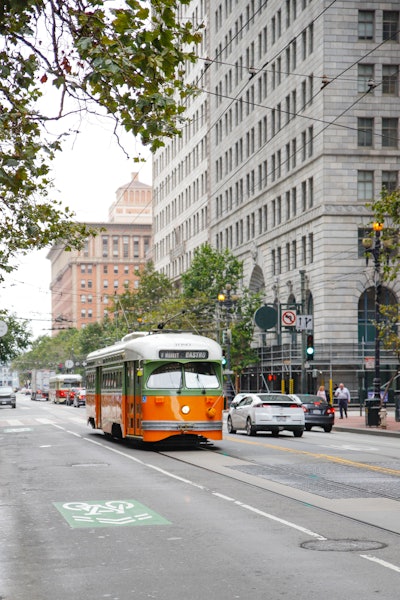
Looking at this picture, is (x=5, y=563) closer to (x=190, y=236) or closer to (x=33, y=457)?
(x=33, y=457)

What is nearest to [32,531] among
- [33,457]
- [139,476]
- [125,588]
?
[125,588]

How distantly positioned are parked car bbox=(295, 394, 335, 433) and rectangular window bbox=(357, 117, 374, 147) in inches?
1128

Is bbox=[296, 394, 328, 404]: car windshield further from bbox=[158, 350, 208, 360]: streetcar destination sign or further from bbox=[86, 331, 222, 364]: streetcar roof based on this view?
bbox=[158, 350, 208, 360]: streetcar destination sign

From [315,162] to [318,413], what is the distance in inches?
1154

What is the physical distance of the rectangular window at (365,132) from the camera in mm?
63844

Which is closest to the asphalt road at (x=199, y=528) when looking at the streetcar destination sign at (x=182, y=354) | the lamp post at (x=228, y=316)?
the streetcar destination sign at (x=182, y=354)

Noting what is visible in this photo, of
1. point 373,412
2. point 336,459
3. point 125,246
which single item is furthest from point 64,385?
point 125,246

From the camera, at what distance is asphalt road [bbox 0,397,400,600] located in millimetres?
8453

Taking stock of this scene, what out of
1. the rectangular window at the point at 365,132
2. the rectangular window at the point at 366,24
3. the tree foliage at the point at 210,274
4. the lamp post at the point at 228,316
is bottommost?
the lamp post at the point at 228,316

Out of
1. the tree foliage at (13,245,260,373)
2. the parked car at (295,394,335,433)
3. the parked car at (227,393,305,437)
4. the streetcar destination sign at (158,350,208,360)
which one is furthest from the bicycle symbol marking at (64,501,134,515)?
the tree foliage at (13,245,260,373)

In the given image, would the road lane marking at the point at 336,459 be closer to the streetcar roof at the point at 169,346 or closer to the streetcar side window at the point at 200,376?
the streetcar side window at the point at 200,376

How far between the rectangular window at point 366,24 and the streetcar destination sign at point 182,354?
44.0 meters

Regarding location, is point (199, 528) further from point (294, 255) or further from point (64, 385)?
point (64, 385)

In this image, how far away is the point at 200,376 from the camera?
25422mm
